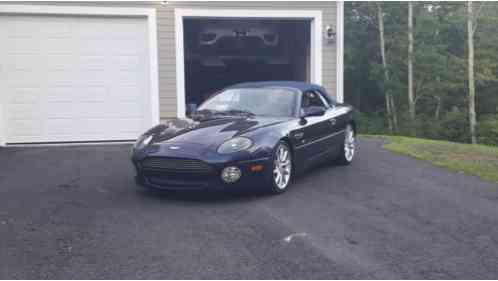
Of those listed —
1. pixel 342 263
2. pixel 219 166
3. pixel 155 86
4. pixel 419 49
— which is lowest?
pixel 342 263

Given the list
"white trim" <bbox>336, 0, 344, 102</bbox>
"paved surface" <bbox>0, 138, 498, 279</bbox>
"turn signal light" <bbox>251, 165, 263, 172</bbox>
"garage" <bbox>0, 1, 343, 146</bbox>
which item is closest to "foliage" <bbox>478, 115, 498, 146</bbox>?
"white trim" <bbox>336, 0, 344, 102</bbox>

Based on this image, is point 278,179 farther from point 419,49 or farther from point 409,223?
point 419,49

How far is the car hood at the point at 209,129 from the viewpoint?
6.14 m

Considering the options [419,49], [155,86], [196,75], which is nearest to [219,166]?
[155,86]

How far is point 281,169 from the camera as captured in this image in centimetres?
646

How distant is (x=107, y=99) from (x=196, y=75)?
800cm

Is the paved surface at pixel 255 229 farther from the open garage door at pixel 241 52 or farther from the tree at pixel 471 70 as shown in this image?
the tree at pixel 471 70

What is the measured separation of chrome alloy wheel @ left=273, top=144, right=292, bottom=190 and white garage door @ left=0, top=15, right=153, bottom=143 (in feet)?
18.2

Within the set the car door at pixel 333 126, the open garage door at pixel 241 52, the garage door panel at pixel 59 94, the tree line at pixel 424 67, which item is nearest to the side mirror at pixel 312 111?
the car door at pixel 333 126

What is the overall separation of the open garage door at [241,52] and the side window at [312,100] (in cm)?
484

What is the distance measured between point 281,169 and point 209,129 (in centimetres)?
95

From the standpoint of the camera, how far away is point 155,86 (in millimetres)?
11430

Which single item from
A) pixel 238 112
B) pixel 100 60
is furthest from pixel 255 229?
pixel 100 60

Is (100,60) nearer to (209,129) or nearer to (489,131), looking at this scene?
(209,129)
